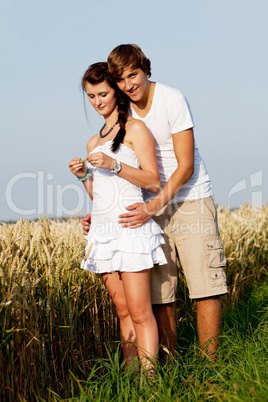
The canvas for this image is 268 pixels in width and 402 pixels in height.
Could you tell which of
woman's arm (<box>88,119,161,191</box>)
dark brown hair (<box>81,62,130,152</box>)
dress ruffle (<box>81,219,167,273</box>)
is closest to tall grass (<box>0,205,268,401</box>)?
dress ruffle (<box>81,219,167,273</box>)

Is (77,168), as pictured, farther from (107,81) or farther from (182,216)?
(182,216)

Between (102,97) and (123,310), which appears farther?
(123,310)

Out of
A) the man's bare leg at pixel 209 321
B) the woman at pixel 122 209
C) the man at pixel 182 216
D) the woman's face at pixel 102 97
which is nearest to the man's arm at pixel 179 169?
the man at pixel 182 216

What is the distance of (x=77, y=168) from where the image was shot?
2820mm

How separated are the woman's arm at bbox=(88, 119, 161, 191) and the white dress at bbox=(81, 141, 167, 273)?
0.21 feet

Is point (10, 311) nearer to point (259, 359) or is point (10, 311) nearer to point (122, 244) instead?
point (122, 244)

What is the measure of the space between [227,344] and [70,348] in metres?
1.05

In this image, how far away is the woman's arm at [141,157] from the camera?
267cm

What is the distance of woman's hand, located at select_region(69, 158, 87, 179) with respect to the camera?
2.82 metres

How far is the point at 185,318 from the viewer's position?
4496 mm

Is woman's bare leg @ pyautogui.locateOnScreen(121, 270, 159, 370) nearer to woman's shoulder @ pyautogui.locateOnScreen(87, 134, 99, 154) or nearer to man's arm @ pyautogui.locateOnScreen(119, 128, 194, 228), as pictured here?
man's arm @ pyautogui.locateOnScreen(119, 128, 194, 228)

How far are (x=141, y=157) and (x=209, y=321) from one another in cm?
121

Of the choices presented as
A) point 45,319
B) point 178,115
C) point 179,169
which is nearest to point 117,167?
point 179,169

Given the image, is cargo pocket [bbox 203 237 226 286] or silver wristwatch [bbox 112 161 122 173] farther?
cargo pocket [bbox 203 237 226 286]
